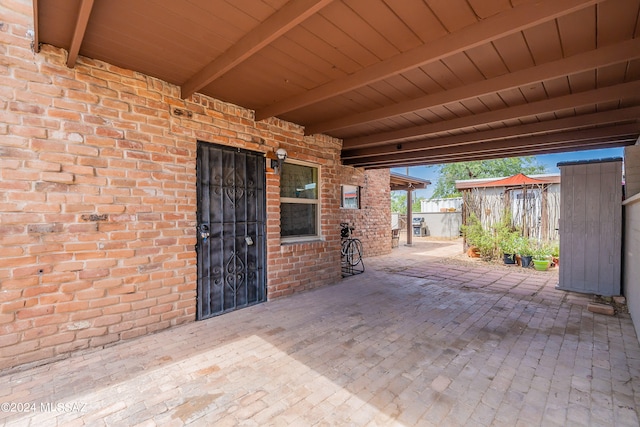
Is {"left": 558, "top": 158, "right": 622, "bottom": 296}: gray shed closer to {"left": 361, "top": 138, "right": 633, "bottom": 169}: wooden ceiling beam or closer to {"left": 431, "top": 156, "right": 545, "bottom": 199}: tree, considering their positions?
{"left": 361, "top": 138, "right": 633, "bottom": 169}: wooden ceiling beam

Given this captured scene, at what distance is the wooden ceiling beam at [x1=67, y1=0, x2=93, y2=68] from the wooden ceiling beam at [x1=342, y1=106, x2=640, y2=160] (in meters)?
4.69

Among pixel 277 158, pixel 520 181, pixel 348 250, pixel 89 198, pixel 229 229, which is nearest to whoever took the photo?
pixel 89 198

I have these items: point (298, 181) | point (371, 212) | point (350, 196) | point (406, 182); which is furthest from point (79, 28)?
point (406, 182)

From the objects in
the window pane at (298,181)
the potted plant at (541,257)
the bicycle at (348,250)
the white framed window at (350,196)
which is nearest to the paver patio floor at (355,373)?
the window pane at (298,181)

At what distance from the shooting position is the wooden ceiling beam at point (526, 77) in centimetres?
227

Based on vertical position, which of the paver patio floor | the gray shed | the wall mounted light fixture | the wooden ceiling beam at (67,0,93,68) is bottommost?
the paver patio floor

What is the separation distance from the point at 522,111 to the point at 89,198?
4.83 metres

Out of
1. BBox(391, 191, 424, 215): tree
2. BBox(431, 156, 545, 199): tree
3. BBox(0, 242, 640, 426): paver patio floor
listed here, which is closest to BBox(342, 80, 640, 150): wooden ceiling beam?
BBox(0, 242, 640, 426): paver patio floor

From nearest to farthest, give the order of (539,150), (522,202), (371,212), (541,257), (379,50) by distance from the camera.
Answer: (379,50), (539,150), (541,257), (371,212), (522,202)

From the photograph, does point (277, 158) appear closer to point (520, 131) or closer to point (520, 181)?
point (520, 131)

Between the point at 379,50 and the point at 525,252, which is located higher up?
the point at 379,50

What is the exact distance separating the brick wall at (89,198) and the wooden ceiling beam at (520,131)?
3.32 m

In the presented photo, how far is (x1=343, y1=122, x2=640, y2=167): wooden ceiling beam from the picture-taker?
4.18 meters

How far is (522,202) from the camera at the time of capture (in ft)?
28.1
